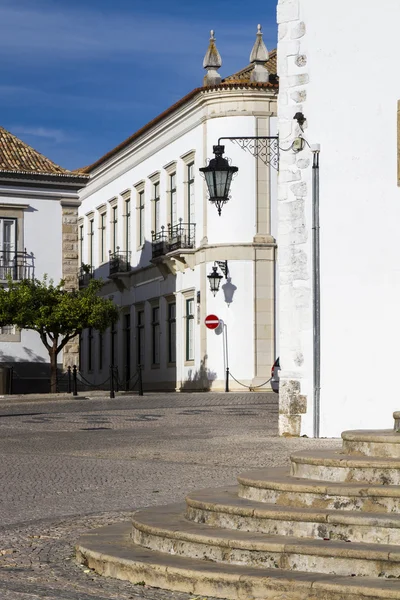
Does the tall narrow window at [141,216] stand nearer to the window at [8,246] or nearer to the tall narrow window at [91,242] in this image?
the tall narrow window at [91,242]

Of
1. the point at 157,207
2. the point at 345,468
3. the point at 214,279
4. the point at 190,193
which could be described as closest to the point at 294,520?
the point at 345,468

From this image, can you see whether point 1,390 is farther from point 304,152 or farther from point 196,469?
point 196,469

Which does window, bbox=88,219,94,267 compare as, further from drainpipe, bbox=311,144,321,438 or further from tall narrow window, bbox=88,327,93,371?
drainpipe, bbox=311,144,321,438

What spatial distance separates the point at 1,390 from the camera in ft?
114

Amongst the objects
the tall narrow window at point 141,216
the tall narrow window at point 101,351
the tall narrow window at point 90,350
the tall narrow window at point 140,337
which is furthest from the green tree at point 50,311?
the tall narrow window at point 90,350

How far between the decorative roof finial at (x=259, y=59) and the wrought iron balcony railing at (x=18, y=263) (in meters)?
8.91

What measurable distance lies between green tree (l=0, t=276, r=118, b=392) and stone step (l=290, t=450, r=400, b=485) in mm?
27099

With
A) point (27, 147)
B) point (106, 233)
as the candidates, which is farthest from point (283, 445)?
point (106, 233)

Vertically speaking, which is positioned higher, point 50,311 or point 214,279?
point 214,279

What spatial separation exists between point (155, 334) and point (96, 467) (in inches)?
1274

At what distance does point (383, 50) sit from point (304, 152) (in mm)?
1731

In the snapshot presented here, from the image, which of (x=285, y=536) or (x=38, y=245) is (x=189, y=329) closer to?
(x=38, y=245)

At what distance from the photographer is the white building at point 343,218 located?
15539 millimetres

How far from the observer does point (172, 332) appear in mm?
43906
